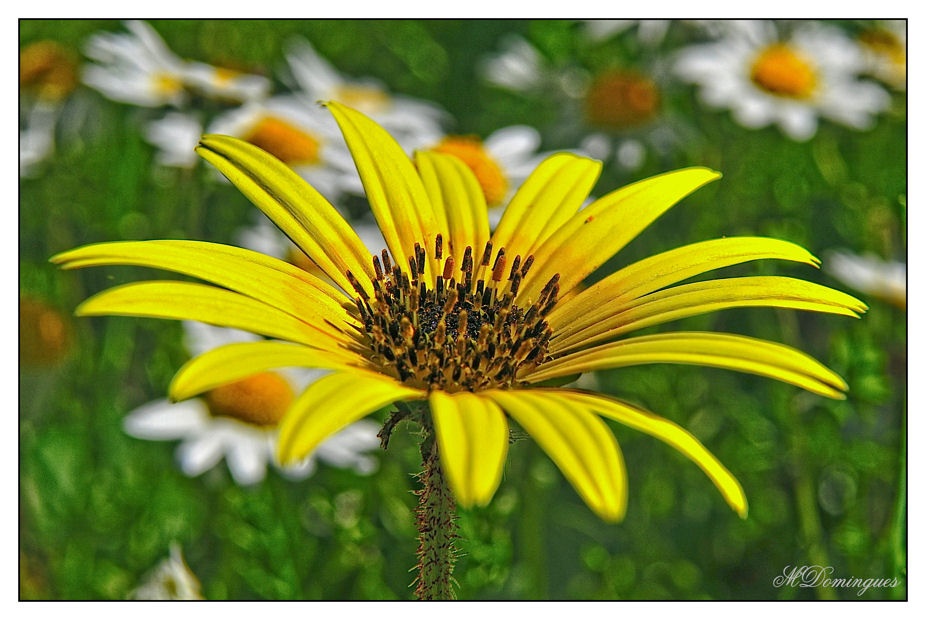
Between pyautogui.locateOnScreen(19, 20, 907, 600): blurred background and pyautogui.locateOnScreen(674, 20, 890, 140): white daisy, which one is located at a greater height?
pyautogui.locateOnScreen(674, 20, 890, 140): white daisy

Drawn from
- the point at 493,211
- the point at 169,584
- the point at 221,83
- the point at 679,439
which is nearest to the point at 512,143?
the point at 493,211

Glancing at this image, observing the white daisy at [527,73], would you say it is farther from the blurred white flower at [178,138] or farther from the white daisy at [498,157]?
the blurred white flower at [178,138]

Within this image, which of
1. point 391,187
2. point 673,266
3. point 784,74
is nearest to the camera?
point 673,266

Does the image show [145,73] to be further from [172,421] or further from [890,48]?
[890,48]

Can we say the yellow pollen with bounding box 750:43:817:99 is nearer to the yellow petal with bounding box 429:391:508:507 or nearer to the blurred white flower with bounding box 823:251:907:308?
the blurred white flower with bounding box 823:251:907:308

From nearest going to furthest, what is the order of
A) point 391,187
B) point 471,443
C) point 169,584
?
1. point 471,443
2. point 391,187
3. point 169,584

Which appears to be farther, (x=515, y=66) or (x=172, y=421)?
(x=515, y=66)

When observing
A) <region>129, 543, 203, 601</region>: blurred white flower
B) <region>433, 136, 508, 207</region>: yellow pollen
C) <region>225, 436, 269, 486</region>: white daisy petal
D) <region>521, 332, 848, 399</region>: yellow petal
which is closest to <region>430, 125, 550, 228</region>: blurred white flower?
<region>433, 136, 508, 207</region>: yellow pollen
